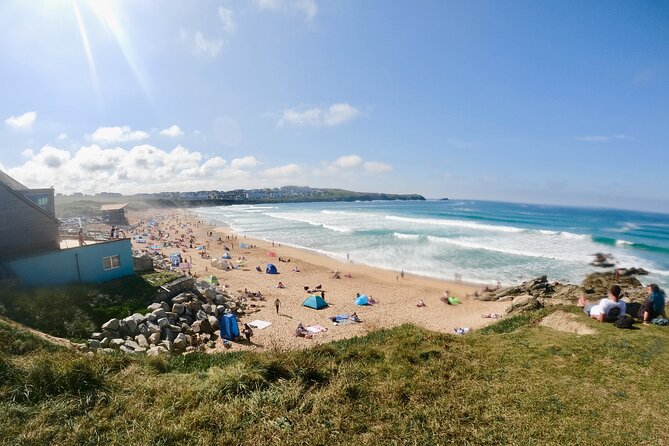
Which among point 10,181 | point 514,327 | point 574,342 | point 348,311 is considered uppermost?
point 10,181

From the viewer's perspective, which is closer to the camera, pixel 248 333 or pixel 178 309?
pixel 248 333

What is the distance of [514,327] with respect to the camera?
431 inches

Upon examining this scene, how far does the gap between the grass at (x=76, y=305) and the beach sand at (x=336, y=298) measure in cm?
523

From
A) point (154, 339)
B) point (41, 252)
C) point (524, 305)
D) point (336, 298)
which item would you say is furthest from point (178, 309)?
point (524, 305)

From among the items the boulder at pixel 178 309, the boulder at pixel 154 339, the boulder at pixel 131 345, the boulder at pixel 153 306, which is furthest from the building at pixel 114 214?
the boulder at pixel 131 345

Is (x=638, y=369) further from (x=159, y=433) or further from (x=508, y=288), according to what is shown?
(x=508, y=288)

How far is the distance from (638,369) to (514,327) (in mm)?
4133

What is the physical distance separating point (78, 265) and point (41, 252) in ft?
5.36

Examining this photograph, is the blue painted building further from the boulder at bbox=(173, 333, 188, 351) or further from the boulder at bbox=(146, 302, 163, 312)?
the boulder at bbox=(173, 333, 188, 351)

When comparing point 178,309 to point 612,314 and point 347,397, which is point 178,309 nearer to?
point 347,397

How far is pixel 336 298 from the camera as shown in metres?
24.2

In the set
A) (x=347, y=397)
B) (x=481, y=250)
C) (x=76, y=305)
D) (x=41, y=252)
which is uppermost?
(x=41, y=252)

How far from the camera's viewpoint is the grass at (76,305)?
12273mm

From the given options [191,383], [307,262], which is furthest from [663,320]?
[307,262]
